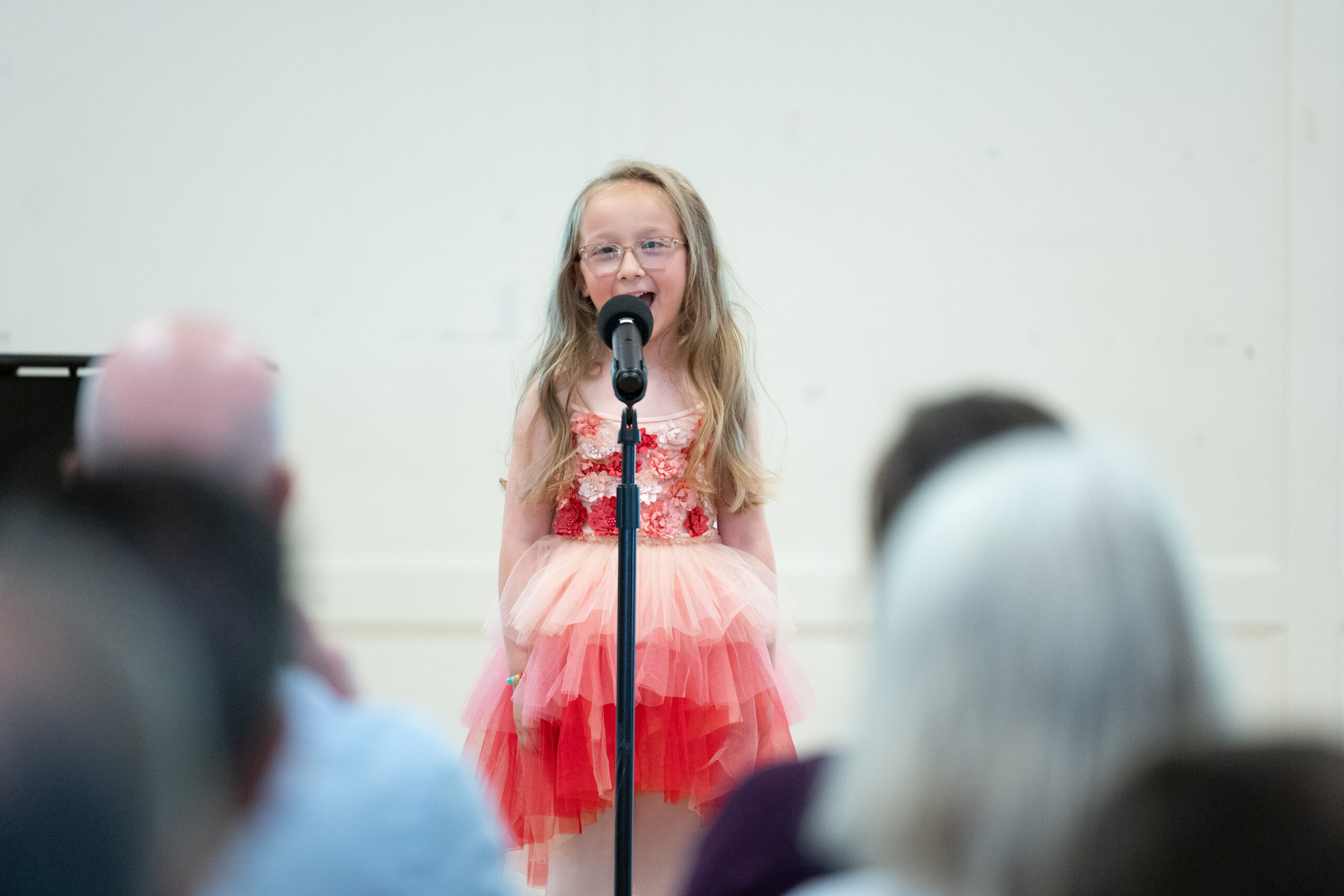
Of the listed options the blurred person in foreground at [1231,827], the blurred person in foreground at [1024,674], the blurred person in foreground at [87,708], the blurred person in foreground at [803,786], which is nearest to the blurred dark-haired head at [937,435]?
the blurred person in foreground at [803,786]

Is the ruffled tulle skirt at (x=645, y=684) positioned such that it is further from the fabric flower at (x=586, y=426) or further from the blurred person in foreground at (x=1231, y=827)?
the blurred person in foreground at (x=1231, y=827)

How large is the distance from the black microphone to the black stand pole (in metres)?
0.04

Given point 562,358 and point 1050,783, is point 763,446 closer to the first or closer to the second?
point 562,358

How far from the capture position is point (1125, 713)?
0.55 m

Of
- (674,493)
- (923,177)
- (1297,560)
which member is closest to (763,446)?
(923,177)

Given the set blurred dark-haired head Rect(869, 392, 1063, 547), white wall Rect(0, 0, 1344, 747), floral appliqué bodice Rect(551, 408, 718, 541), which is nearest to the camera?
blurred dark-haired head Rect(869, 392, 1063, 547)

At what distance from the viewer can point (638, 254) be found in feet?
5.74

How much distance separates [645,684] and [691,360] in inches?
21.1

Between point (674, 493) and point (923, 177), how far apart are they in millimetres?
1496

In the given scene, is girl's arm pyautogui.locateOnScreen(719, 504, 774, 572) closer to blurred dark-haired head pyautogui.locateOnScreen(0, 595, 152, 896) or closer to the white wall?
the white wall

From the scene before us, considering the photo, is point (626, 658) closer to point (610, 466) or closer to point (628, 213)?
point (610, 466)

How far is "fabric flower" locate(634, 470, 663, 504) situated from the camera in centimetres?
174

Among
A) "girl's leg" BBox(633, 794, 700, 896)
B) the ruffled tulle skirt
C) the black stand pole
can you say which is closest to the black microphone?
the black stand pole

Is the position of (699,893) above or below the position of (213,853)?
below
